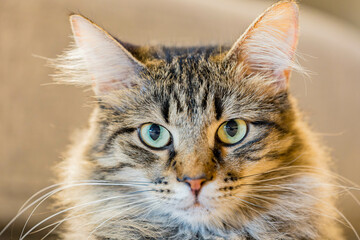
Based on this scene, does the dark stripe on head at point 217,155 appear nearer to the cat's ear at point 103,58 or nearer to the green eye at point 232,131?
the green eye at point 232,131

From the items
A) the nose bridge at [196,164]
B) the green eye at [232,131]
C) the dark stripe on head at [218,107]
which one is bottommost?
the nose bridge at [196,164]

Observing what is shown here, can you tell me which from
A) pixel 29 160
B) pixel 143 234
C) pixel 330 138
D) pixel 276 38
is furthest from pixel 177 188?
pixel 330 138

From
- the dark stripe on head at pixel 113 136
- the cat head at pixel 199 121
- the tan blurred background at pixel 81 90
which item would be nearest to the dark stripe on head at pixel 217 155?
the cat head at pixel 199 121

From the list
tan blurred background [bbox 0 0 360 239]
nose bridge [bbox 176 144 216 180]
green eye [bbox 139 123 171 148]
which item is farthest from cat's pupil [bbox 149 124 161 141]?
tan blurred background [bbox 0 0 360 239]

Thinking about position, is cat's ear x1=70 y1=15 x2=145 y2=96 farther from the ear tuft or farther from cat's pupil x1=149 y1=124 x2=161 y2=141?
cat's pupil x1=149 y1=124 x2=161 y2=141

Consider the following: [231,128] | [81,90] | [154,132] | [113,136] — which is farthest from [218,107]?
[81,90]

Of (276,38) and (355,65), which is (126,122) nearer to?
(276,38)

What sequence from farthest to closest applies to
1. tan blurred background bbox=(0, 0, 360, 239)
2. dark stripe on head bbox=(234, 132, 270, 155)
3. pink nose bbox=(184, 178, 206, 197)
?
tan blurred background bbox=(0, 0, 360, 239)
dark stripe on head bbox=(234, 132, 270, 155)
pink nose bbox=(184, 178, 206, 197)
